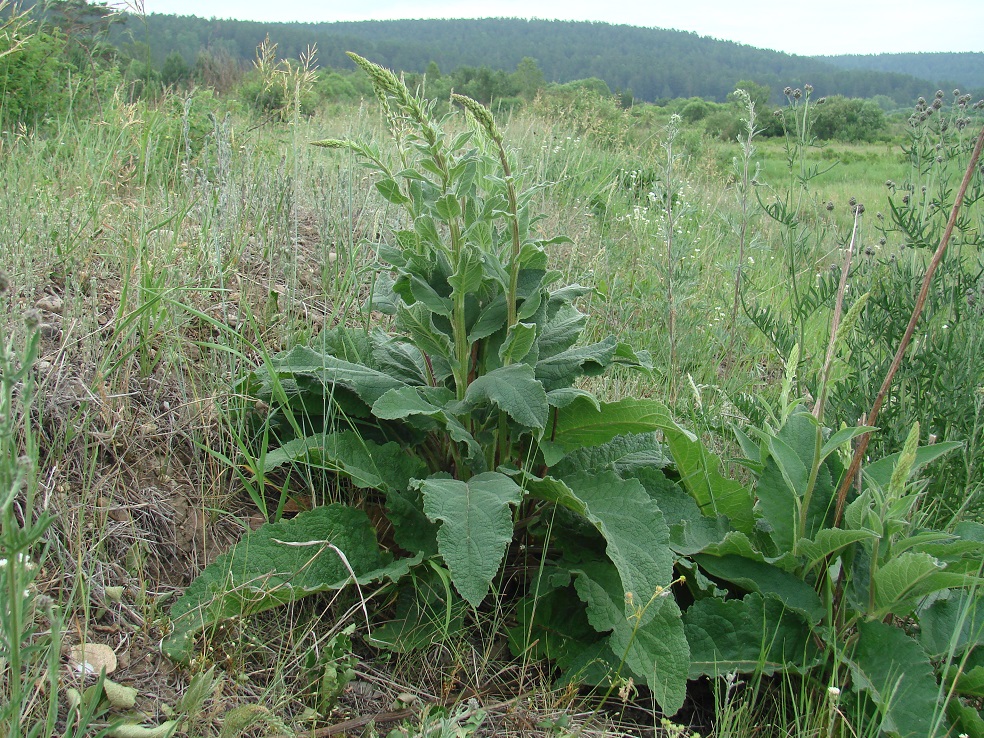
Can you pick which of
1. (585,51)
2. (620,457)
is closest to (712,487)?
(620,457)

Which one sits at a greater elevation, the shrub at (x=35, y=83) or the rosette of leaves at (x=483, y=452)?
the shrub at (x=35, y=83)

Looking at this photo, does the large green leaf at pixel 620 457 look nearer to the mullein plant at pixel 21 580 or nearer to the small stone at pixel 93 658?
the small stone at pixel 93 658

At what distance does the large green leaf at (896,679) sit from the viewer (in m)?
1.60

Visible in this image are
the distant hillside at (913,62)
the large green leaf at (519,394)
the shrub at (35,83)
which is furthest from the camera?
the distant hillside at (913,62)

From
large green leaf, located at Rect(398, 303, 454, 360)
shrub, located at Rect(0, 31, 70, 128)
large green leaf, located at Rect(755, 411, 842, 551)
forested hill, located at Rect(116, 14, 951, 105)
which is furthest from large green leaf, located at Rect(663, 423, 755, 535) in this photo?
forested hill, located at Rect(116, 14, 951, 105)

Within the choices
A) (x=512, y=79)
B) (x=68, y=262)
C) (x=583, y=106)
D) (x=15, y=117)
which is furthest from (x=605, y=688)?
(x=512, y=79)

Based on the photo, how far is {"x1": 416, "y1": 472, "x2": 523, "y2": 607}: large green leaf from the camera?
1569 millimetres

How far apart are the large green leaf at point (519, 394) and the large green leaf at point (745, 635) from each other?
2.22ft

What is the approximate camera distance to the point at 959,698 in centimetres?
168

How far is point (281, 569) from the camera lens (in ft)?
5.78

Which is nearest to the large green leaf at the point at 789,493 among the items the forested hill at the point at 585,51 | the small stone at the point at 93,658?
the small stone at the point at 93,658

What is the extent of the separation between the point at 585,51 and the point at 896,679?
131 meters

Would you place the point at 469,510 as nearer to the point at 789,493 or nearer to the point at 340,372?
the point at 340,372

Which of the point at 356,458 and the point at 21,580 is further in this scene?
the point at 356,458
